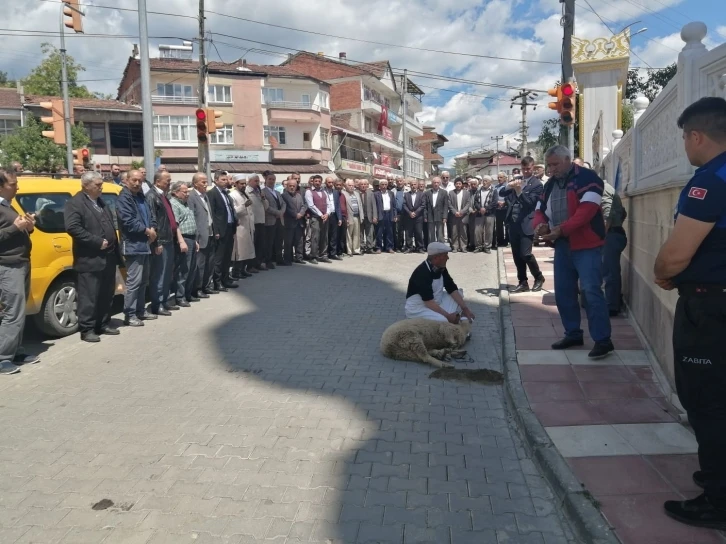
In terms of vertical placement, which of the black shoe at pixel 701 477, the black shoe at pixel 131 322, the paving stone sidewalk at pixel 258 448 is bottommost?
the paving stone sidewalk at pixel 258 448

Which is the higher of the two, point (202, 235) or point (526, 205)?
point (526, 205)

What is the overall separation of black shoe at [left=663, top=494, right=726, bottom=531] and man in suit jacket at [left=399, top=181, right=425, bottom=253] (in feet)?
43.4

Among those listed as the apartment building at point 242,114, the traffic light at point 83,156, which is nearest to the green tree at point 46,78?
the apartment building at point 242,114

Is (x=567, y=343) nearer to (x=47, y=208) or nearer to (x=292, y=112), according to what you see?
(x=47, y=208)

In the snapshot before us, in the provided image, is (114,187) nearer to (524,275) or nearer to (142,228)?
(142,228)

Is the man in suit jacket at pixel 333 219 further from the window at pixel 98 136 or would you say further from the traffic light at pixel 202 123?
the window at pixel 98 136

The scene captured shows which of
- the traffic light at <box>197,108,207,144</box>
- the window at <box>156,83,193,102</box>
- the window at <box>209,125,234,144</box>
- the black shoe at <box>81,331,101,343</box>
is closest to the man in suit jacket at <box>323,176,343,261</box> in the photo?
the traffic light at <box>197,108,207,144</box>

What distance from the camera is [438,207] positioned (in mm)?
15852

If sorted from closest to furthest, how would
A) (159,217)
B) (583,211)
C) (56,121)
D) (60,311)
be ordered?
(583,211)
(60,311)
(159,217)
(56,121)

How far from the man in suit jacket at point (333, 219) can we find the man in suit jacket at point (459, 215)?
296cm

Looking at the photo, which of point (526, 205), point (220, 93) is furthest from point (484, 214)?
point (220, 93)

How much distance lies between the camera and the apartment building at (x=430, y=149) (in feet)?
321

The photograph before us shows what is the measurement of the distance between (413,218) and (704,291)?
43.8 ft

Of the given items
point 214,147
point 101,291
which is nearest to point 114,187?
point 101,291
